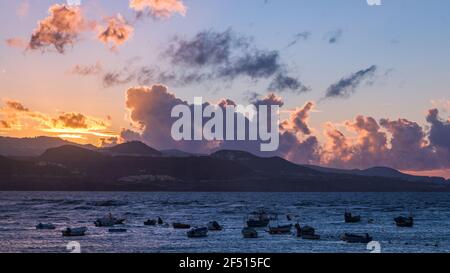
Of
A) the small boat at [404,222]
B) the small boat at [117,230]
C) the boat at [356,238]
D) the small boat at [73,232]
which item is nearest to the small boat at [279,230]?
the boat at [356,238]

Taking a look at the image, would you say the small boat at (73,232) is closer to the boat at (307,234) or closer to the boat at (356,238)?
the boat at (307,234)

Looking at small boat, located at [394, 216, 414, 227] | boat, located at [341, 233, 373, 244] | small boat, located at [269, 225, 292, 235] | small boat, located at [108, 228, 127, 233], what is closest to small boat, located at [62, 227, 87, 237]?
small boat, located at [108, 228, 127, 233]

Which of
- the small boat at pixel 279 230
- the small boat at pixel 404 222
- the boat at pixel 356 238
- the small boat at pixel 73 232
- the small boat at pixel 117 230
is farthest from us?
the small boat at pixel 404 222

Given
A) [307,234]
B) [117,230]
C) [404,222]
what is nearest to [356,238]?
[307,234]

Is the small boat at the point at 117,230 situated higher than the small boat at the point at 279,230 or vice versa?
the small boat at the point at 279,230

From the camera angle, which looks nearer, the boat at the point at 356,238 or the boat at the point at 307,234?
the boat at the point at 356,238

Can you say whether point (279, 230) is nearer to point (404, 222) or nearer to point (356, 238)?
point (356, 238)

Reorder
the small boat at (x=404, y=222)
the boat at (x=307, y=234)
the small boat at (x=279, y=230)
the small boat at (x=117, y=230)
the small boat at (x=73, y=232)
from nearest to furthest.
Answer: the boat at (x=307, y=234)
the small boat at (x=73, y=232)
the small boat at (x=279, y=230)
the small boat at (x=117, y=230)
the small boat at (x=404, y=222)

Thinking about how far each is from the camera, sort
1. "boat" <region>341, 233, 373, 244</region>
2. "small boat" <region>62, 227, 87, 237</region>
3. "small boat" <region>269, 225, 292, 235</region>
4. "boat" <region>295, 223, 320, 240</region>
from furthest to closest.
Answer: "small boat" <region>269, 225, 292, 235</region> → "small boat" <region>62, 227, 87, 237</region> → "boat" <region>295, 223, 320, 240</region> → "boat" <region>341, 233, 373, 244</region>

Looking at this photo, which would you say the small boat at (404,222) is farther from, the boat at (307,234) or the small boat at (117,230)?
→ the small boat at (117,230)

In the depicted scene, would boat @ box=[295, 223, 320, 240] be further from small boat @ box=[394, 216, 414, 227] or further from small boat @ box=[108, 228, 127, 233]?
small boat @ box=[394, 216, 414, 227]
